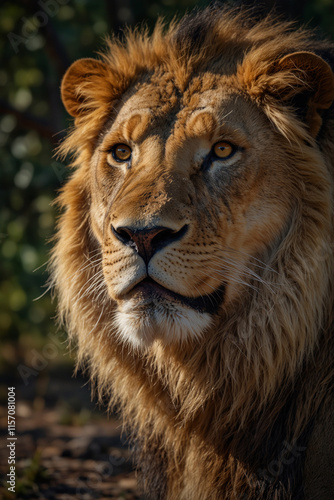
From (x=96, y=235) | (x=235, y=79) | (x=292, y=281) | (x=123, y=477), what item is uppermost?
(x=235, y=79)

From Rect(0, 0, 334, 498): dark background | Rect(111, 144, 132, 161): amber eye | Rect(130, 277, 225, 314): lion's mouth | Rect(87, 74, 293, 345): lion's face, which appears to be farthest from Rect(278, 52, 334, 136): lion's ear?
Rect(0, 0, 334, 498): dark background

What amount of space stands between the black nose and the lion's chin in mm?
196

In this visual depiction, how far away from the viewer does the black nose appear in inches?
79.0

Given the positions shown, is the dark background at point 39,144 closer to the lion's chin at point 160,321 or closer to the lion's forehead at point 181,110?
the lion's forehead at point 181,110

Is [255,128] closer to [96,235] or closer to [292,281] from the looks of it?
[292,281]

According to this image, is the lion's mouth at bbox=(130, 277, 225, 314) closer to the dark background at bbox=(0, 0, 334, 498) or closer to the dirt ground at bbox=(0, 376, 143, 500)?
the dirt ground at bbox=(0, 376, 143, 500)

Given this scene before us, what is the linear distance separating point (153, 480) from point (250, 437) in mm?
658

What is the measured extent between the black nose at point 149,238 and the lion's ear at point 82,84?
3.45 feet

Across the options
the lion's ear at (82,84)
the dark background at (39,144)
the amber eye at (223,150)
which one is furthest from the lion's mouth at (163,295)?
the dark background at (39,144)

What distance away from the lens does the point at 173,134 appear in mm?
2359

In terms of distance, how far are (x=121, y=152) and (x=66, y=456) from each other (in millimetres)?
2385

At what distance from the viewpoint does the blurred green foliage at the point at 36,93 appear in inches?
171

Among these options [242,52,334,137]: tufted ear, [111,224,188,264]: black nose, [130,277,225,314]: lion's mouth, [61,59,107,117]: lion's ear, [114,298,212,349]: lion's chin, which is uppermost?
[242,52,334,137]: tufted ear

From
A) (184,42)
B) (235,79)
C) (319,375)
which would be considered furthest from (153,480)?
(184,42)
